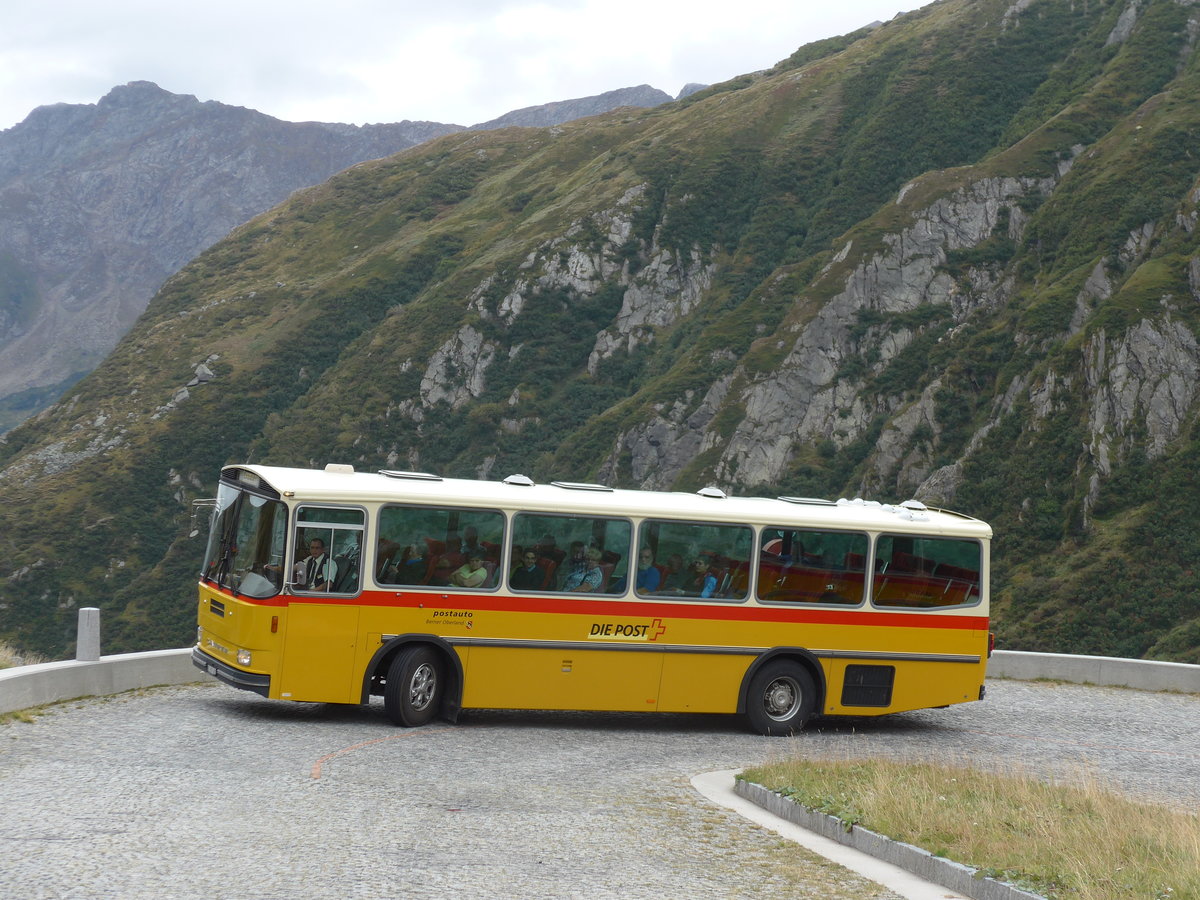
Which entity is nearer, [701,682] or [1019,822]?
[1019,822]

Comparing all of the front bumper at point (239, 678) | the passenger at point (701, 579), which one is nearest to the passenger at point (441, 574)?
the front bumper at point (239, 678)

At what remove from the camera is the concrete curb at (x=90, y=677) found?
14539 mm

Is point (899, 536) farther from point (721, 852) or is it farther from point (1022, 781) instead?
point (721, 852)

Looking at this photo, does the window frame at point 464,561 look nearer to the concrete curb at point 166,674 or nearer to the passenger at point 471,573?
the passenger at point 471,573

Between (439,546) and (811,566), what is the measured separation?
477 cm

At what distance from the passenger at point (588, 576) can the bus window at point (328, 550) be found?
2553 mm

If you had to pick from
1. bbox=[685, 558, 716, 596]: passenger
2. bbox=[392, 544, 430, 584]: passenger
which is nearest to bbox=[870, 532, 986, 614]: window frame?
bbox=[685, 558, 716, 596]: passenger

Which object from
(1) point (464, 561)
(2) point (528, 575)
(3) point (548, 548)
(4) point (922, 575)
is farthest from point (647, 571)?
(4) point (922, 575)

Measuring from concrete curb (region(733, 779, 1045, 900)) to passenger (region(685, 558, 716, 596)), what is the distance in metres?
4.80

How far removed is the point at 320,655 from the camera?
50.3ft

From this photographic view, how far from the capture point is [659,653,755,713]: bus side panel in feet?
54.5

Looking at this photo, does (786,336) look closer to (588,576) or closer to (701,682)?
(701,682)

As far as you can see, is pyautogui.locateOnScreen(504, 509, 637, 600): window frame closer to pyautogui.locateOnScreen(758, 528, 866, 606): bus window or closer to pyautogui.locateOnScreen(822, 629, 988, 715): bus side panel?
pyautogui.locateOnScreen(758, 528, 866, 606): bus window

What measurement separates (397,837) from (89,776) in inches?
136
